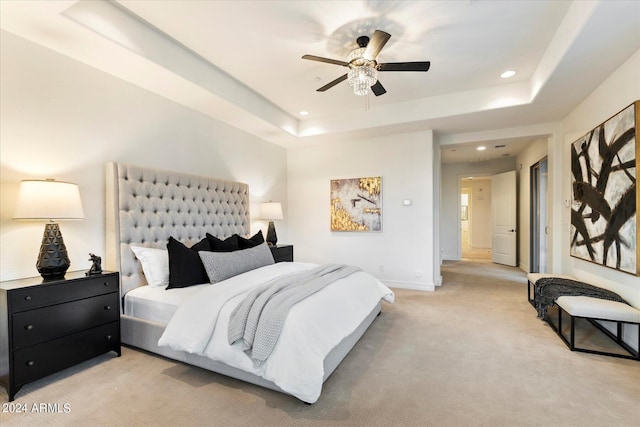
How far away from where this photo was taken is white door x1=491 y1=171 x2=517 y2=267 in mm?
7066

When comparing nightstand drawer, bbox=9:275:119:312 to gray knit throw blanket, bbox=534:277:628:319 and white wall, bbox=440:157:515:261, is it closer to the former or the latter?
gray knit throw blanket, bbox=534:277:628:319

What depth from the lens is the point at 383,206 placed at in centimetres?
518

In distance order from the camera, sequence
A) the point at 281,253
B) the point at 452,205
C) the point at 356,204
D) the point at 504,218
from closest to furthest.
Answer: the point at 281,253 < the point at 356,204 < the point at 504,218 < the point at 452,205

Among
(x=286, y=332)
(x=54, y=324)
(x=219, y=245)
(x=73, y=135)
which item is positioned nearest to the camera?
(x=286, y=332)

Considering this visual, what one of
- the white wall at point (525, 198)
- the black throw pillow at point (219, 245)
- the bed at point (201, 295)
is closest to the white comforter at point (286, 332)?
the bed at point (201, 295)

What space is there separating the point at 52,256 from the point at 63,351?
708mm

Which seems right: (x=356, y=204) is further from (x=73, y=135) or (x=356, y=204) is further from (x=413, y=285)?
(x=73, y=135)

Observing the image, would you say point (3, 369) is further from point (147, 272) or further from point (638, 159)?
point (638, 159)

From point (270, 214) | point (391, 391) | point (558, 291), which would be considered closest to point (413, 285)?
point (558, 291)

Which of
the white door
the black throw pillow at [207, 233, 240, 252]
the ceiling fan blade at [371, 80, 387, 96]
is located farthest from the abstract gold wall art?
the white door

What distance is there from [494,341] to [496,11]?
291 cm

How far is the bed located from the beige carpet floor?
0.15 metres

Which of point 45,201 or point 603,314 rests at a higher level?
point 45,201

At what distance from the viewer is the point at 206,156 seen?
4070mm
